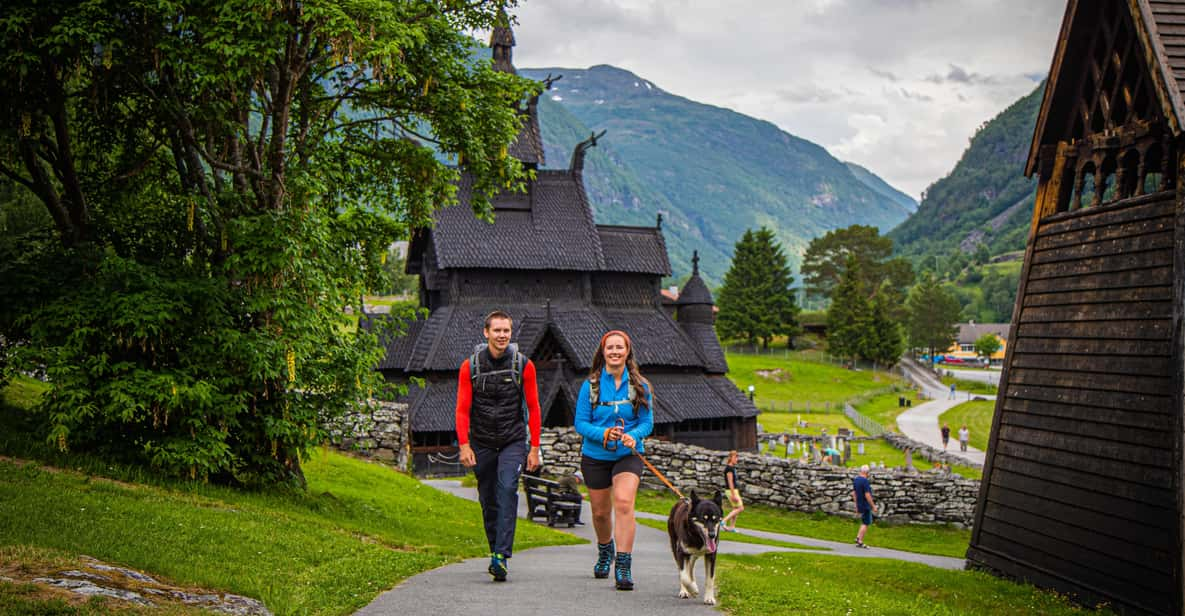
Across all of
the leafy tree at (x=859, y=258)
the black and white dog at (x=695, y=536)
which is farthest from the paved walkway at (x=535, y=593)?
the leafy tree at (x=859, y=258)

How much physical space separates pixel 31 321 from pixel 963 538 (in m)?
23.9

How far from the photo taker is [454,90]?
16.7 metres

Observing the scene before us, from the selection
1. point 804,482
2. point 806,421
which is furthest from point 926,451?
point 804,482

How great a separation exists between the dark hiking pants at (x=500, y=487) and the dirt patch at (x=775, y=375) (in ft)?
257

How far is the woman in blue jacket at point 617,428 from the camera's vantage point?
9086mm

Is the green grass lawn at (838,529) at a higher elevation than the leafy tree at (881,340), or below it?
below

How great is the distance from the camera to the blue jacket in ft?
30.1

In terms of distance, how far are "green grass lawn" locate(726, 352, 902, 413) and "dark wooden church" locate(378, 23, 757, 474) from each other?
34.4 m

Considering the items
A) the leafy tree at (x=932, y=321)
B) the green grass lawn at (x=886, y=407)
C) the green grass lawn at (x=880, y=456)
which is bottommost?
the green grass lawn at (x=880, y=456)

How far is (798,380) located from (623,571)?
8015 centimetres

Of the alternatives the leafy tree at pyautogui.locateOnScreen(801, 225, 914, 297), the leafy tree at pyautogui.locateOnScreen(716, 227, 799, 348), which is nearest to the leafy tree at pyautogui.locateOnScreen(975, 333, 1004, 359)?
the leafy tree at pyautogui.locateOnScreen(801, 225, 914, 297)

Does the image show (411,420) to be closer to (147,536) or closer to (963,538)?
(963,538)

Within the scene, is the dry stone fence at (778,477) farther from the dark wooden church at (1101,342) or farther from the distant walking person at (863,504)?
the dark wooden church at (1101,342)

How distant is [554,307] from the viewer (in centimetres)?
4034
